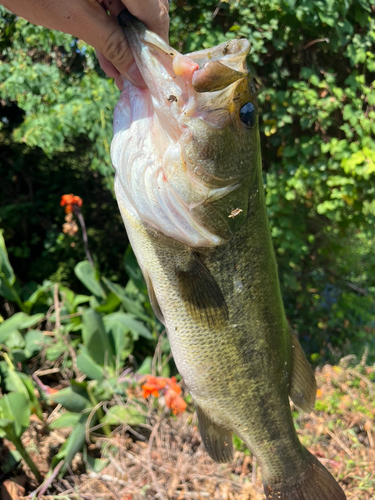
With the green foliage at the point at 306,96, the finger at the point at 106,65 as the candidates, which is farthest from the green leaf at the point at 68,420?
the finger at the point at 106,65

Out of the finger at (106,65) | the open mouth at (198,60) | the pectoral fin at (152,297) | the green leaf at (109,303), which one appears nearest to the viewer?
the open mouth at (198,60)

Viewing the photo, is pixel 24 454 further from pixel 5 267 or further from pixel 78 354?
pixel 5 267

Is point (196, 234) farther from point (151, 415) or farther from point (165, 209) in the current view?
point (151, 415)

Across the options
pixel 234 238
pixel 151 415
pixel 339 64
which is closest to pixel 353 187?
pixel 339 64

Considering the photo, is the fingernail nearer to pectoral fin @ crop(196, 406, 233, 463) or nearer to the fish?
the fish

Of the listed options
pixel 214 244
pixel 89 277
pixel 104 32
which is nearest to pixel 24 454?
pixel 89 277

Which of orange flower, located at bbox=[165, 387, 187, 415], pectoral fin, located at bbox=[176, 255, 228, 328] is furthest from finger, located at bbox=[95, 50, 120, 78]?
orange flower, located at bbox=[165, 387, 187, 415]

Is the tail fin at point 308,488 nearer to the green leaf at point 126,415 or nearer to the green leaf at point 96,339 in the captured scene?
the green leaf at point 126,415
